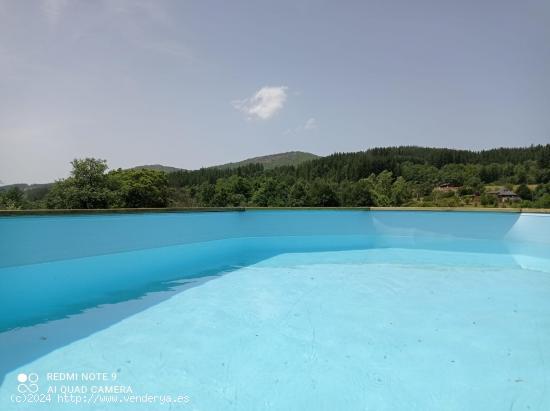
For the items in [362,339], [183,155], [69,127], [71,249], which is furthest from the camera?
[183,155]

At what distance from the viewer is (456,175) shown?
150 ft

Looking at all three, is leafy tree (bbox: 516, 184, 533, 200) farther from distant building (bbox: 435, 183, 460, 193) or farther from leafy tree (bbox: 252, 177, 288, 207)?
leafy tree (bbox: 252, 177, 288, 207)

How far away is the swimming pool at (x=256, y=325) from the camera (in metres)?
2.02

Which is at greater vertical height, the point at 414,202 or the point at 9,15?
the point at 9,15

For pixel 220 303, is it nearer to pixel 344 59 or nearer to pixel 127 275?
pixel 127 275

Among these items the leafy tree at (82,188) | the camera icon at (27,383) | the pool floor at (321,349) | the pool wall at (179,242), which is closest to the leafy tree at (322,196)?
the leafy tree at (82,188)

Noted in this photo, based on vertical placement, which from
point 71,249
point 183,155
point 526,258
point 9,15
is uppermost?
point 9,15

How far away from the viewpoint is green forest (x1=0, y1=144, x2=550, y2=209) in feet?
115

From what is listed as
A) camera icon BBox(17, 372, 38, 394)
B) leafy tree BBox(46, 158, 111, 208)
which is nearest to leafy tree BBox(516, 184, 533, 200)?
leafy tree BBox(46, 158, 111, 208)

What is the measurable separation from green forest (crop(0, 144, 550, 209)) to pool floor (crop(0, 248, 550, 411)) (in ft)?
82.5

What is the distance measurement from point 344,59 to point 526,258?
21.3 feet

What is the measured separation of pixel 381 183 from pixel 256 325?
4305cm

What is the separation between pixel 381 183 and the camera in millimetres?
43906

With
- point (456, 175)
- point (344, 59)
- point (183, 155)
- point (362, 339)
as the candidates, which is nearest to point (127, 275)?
point (362, 339)
